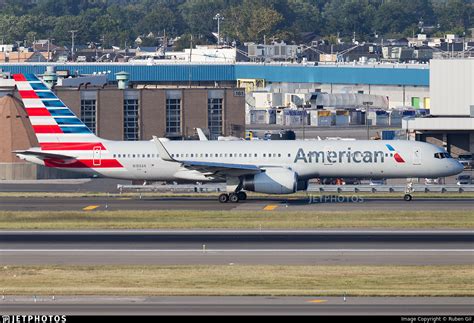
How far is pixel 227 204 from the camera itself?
66938 mm

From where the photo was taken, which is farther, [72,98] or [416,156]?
[72,98]

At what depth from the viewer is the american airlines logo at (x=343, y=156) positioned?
67.8 meters

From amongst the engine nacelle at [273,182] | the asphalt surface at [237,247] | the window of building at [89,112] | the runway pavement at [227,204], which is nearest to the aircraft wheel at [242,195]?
the runway pavement at [227,204]

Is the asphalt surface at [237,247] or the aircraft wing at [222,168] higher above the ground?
the aircraft wing at [222,168]

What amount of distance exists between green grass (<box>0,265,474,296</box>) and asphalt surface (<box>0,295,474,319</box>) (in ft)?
4.08

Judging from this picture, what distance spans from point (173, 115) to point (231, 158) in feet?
94.3

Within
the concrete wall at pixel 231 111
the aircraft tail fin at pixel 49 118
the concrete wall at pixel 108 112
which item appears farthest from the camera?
the concrete wall at pixel 231 111

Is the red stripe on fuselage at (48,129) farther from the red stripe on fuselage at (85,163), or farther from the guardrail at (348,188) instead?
the guardrail at (348,188)

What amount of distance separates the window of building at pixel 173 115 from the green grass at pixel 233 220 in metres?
35.4

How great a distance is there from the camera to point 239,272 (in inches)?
1649

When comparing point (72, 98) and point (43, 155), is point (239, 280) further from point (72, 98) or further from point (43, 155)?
point (72, 98)

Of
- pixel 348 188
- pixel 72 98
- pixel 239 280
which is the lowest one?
pixel 239 280

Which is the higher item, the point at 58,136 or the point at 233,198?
the point at 58,136

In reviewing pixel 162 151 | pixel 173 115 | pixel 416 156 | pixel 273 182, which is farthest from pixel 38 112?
pixel 173 115
